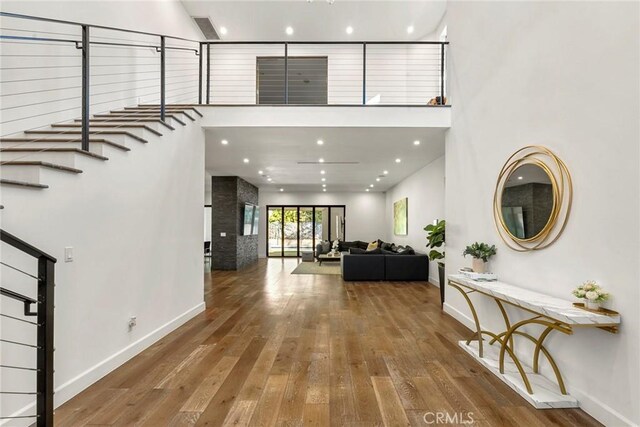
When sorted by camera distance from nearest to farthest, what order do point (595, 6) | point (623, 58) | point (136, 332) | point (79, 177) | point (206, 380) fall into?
point (623, 58)
point (595, 6)
point (79, 177)
point (206, 380)
point (136, 332)

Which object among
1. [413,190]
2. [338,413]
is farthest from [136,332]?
[413,190]

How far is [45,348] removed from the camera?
1754 mm

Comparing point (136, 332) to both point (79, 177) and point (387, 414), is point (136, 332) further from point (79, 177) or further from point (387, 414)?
point (387, 414)

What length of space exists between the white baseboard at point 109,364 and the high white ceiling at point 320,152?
2962 millimetres

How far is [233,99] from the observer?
7.96 m

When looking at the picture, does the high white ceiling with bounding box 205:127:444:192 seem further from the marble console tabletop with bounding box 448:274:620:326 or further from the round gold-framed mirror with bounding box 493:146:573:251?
the marble console tabletop with bounding box 448:274:620:326

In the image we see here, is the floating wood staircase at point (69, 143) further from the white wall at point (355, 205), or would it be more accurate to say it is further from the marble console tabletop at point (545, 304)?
the white wall at point (355, 205)

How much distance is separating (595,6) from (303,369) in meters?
3.65

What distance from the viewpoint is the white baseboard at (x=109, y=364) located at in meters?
2.29

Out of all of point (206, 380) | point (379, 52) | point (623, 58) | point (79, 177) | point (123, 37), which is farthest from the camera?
point (379, 52)

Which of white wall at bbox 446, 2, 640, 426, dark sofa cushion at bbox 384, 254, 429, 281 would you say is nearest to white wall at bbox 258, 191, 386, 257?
dark sofa cushion at bbox 384, 254, 429, 281

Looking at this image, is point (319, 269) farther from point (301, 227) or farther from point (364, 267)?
point (301, 227)

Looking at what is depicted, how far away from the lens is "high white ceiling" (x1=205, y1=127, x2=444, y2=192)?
16.4 feet

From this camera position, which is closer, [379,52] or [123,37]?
[123,37]
